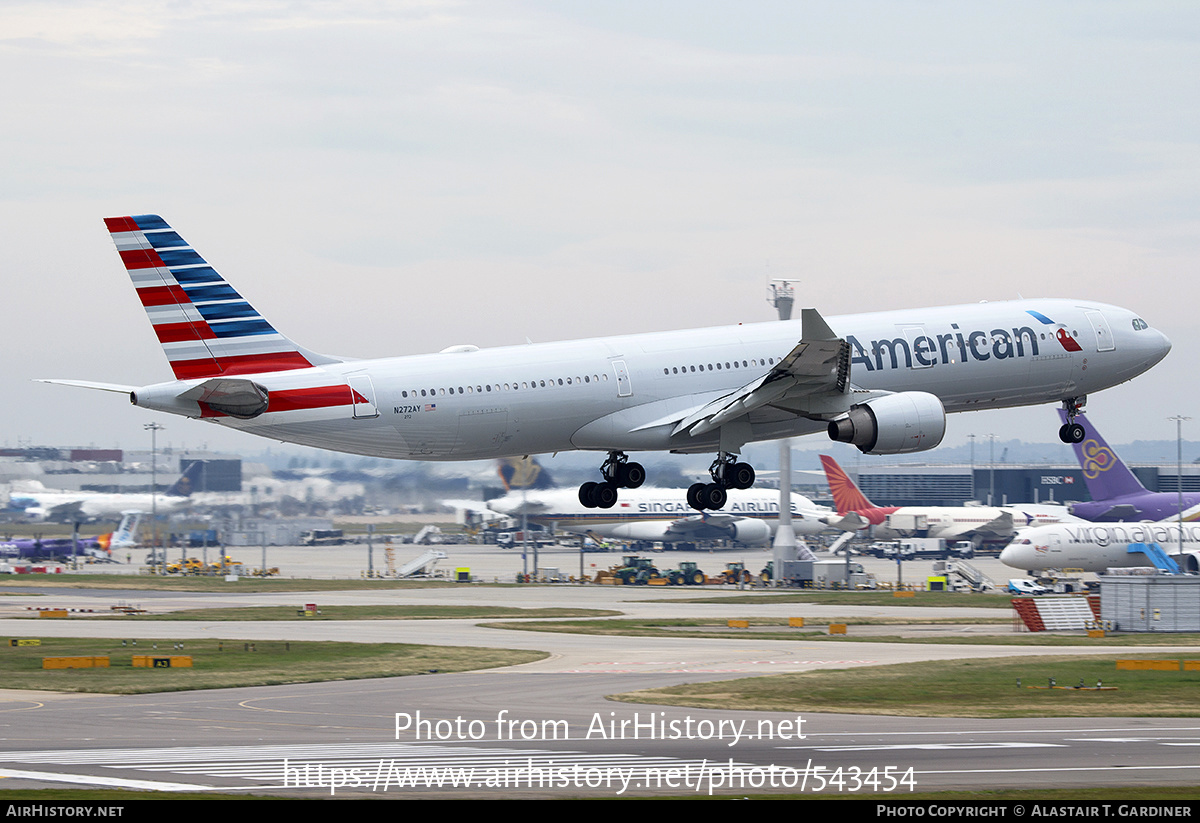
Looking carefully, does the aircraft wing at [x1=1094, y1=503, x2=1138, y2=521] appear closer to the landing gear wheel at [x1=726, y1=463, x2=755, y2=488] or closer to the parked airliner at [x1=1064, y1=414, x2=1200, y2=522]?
the parked airliner at [x1=1064, y1=414, x2=1200, y2=522]

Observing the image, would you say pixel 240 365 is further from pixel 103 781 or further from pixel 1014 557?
pixel 1014 557

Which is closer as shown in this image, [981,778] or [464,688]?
[981,778]

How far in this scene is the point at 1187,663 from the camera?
2121 inches

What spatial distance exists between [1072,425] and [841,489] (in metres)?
94.9

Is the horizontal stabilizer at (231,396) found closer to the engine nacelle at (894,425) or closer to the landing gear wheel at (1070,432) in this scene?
the engine nacelle at (894,425)

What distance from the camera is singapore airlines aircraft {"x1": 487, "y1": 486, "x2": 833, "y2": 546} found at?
5507 inches

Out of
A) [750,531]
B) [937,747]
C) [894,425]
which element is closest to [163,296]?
[894,425]

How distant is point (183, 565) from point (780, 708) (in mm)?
94455

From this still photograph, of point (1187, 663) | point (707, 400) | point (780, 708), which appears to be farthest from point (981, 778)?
point (1187, 663)

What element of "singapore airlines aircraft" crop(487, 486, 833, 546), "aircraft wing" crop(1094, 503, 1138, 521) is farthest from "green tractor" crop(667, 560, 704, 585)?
"aircraft wing" crop(1094, 503, 1138, 521)

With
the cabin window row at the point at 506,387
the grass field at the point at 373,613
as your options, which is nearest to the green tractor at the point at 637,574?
the grass field at the point at 373,613

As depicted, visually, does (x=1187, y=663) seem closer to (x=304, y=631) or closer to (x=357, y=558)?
(x=304, y=631)

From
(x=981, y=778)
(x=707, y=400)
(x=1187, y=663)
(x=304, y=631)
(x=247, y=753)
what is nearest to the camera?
(x=981, y=778)

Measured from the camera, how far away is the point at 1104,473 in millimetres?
126375
